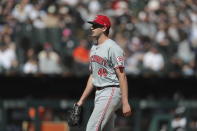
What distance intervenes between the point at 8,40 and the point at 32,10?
148 centimetres

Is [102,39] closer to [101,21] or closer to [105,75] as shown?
[101,21]

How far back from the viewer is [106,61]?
6.97 meters

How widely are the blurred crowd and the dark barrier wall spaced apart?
31 centimetres

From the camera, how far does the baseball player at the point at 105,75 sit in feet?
22.7

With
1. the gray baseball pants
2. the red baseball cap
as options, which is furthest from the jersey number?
the red baseball cap

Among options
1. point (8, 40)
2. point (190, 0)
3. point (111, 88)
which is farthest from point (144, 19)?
point (111, 88)

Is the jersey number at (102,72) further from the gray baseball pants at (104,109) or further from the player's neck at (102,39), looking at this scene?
the player's neck at (102,39)

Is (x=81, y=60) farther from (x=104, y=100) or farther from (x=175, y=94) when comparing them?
(x=104, y=100)

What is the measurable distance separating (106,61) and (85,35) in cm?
882

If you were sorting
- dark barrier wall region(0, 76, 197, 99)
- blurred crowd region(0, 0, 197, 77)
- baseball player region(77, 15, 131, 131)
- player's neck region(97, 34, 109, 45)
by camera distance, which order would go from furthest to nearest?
dark barrier wall region(0, 76, 197, 99), blurred crowd region(0, 0, 197, 77), player's neck region(97, 34, 109, 45), baseball player region(77, 15, 131, 131)

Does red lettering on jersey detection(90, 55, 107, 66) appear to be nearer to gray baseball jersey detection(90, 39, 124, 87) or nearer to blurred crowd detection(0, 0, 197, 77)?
gray baseball jersey detection(90, 39, 124, 87)

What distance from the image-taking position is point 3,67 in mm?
14320

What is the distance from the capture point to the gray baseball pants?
6.91 meters

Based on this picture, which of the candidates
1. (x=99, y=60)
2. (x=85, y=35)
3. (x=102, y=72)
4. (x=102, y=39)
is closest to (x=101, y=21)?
(x=102, y=39)
